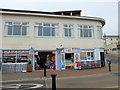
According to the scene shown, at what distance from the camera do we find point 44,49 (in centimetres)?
1733

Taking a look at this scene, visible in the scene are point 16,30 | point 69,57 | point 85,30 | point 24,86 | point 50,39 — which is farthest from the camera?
point 85,30

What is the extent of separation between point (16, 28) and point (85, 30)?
30.2 ft

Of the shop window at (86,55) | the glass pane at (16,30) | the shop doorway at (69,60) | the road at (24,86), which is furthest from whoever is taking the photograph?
the shop window at (86,55)

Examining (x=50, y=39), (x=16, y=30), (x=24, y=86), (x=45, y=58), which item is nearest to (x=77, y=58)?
(x=50, y=39)

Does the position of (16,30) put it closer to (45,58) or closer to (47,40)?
(47,40)

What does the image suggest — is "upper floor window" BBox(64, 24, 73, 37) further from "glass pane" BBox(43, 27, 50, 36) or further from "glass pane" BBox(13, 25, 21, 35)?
"glass pane" BBox(13, 25, 21, 35)

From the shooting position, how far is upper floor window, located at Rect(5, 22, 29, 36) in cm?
1667

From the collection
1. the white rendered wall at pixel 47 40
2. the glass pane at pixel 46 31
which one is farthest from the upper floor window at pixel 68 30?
the glass pane at pixel 46 31

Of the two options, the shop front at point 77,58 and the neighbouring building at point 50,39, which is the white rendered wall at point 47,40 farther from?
the shop front at point 77,58

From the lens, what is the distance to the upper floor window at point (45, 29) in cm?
1764

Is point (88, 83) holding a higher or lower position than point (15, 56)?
lower

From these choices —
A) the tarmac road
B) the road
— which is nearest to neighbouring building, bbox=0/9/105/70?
the road

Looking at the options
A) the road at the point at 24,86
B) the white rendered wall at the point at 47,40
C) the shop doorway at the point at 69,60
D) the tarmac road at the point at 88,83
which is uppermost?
the white rendered wall at the point at 47,40

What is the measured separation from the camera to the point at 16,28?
1700 centimetres
